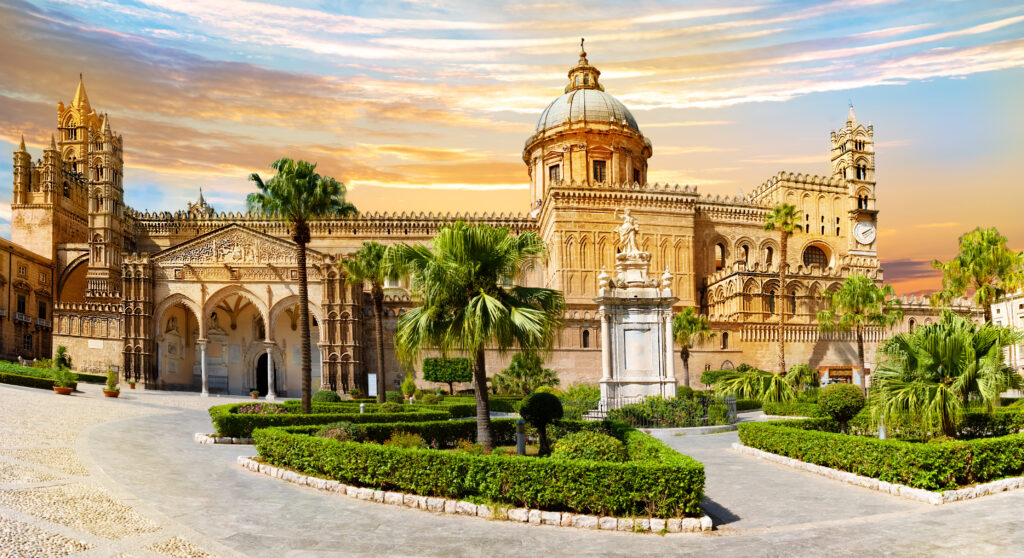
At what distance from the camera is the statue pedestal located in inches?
1013

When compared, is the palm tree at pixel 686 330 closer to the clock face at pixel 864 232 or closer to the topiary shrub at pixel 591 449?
the clock face at pixel 864 232

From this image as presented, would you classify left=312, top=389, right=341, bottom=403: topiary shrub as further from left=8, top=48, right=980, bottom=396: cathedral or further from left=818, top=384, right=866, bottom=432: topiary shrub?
left=818, top=384, right=866, bottom=432: topiary shrub

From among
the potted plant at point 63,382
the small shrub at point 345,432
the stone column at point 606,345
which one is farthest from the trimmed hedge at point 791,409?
the potted plant at point 63,382

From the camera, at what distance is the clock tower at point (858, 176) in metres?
64.9

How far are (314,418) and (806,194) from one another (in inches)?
2169

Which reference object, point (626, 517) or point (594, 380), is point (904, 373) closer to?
point (626, 517)

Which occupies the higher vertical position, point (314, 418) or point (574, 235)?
point (574, 235)

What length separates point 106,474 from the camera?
13.6 m

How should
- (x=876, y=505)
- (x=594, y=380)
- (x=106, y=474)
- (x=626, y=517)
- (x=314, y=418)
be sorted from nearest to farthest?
(x=626, y=517) < (x=876, y=505) < (x=106, y=474) < (x=314, y=418) < (x=594, y=380)

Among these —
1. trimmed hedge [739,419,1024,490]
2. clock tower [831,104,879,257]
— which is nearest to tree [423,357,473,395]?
trimmed hedge [739,419,1024,490]

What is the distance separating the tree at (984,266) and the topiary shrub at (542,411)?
31784 millimetres

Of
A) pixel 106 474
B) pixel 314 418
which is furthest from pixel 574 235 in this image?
pixel 106 474

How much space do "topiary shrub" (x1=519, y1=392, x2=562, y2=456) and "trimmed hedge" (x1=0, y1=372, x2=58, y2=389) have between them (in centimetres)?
2462

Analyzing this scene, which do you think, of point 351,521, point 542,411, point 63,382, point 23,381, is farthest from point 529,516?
point 23,381
